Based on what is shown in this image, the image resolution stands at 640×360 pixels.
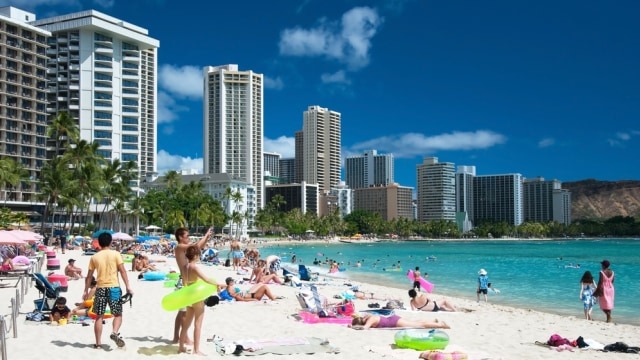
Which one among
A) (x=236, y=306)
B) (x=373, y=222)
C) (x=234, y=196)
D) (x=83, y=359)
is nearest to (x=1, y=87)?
(x=234, y=196)

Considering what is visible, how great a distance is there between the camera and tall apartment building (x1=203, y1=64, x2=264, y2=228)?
168m

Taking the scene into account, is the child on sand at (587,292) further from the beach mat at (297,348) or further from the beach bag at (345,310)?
the beach mat at (297,348)

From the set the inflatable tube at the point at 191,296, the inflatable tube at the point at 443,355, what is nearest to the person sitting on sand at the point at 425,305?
the inflatable tube at the point at 443,355

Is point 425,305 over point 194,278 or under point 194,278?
under

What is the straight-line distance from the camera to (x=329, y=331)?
40.2 ft

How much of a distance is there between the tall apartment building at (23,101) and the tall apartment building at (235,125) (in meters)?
85.4

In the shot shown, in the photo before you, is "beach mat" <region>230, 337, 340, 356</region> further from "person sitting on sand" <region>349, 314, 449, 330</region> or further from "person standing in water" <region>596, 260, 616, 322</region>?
"person standing in water" <region>596, 260, 616, 322</region>

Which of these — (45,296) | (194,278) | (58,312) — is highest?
(194,278)

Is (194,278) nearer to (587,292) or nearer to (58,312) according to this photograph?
(58,312)

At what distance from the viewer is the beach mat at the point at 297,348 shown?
9.77 metres

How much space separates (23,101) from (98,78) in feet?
44.3

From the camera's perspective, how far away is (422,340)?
1041cm

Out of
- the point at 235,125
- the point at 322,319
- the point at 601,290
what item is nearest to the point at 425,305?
the point at 322,319

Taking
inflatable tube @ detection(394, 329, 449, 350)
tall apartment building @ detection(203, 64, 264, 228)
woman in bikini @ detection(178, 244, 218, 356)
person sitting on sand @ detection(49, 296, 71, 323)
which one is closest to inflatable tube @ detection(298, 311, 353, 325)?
inflatable tube @ detection(394, 329, 449, 350)
